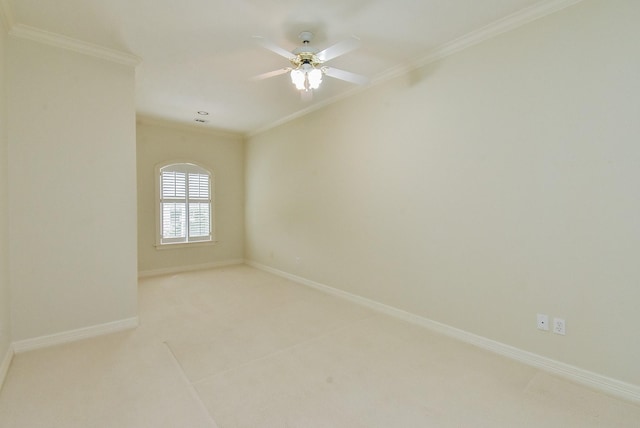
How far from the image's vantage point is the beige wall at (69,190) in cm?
249

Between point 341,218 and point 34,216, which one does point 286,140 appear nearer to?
point 341,218

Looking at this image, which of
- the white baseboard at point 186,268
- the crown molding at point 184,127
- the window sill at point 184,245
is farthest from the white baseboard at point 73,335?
the crown molding at point 184,127

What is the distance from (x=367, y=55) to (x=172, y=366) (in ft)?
10.7

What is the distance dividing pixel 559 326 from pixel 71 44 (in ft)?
15.3

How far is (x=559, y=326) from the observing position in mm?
2186

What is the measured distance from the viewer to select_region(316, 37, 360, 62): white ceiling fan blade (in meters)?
2.14

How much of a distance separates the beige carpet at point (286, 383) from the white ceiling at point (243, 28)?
272 centimetres

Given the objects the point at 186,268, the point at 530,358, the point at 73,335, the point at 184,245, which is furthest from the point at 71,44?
the point at 530,358

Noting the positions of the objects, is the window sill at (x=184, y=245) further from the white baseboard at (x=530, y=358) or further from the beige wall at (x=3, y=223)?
the white baseboard at (x=530, y=358)

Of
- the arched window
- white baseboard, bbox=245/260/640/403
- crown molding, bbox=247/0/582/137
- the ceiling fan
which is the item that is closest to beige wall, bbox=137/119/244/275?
the arched window

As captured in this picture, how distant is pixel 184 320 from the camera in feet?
10.5

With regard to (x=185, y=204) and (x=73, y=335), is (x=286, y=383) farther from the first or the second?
(x=185, y=204)

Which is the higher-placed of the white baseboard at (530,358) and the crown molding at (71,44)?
the crown molding at (71,44)

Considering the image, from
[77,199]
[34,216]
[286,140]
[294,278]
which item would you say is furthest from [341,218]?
[34,216]
